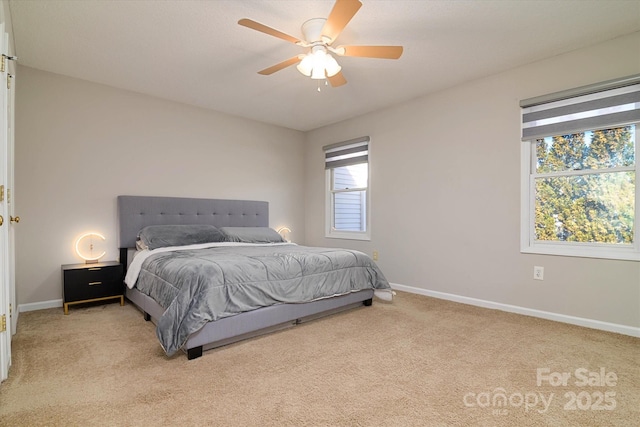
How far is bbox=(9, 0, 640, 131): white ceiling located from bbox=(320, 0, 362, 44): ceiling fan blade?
0.24 m

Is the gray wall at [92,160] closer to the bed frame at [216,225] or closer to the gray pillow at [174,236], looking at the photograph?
the bed frame at [216,225]

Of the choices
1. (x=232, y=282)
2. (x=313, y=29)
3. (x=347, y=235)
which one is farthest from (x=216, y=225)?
(x=313, y=29)

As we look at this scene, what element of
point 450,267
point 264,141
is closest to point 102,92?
point 264,141

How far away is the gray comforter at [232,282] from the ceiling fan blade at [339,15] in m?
1.78

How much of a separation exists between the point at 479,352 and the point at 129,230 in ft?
12.2

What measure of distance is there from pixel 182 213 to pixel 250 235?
3.04 ft

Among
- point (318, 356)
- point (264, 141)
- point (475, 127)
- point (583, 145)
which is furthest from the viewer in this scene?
point (264, 141)

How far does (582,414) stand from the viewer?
5.29 feet

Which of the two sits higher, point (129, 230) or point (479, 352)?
point (129, 230)

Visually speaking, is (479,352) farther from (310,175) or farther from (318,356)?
(310,175)

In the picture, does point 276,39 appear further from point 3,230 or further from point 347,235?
point 347,235

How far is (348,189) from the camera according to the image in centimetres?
504

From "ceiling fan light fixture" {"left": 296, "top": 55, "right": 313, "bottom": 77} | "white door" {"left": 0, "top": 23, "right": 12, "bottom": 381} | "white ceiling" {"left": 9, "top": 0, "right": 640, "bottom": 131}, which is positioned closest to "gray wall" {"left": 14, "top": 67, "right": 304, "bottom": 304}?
"white ceiling" {"left": 9, "top": 0, "right": 640, "bottom": 131}

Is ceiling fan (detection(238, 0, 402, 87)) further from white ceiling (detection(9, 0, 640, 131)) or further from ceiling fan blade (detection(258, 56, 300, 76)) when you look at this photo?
white ceiling (detection(9, 0, 640, 131))
